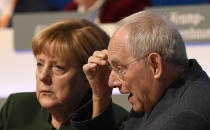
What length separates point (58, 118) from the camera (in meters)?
3.22

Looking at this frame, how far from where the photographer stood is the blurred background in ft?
13.1

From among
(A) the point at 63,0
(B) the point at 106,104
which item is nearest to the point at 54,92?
(B) the point at 106,104

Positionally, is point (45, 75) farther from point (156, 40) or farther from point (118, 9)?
point (118, 9)

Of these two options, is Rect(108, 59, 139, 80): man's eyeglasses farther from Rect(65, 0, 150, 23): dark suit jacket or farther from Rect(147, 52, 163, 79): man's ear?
Rect(65, 0, 150, 23): dark suit jacket

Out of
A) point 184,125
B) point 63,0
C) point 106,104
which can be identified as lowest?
point 63,0

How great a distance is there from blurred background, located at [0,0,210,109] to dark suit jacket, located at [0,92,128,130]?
0.67 meters

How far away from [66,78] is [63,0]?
12.0 feet

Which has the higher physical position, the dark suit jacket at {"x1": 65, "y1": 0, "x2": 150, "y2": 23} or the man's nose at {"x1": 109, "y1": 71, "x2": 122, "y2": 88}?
the man's nose at {"x1": 109, "y1": 71, "x2": 122, "y2": 88}

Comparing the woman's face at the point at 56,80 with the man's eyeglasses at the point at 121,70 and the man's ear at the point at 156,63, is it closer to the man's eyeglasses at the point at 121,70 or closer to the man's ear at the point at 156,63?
the man's eyeglasses at the point at 121,70

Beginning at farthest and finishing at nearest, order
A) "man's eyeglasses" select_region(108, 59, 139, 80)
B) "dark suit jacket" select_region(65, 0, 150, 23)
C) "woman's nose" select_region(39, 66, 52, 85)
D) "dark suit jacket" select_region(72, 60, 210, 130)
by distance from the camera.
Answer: "dark suit jacket" select_region(65, 0, 150, 23), "woman's nose" select_region(39, 66, 52, 85), "man's eyeglasses" select_region(108, 59, 139, 80), "dark suit jacket" select_region(72, 60, 210, 130)

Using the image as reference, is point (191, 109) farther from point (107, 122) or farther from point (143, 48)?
point (107, 122)

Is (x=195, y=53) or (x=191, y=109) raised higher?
(x=191, y=109)

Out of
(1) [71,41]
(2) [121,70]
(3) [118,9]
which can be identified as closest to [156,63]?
(2) [121,70]

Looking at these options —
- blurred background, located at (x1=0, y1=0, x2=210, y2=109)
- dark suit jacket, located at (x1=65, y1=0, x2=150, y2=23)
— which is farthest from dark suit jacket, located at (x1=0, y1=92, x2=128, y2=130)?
dark suit jacket, located at (x1=65, y1=0, x2=150, y2=23)
